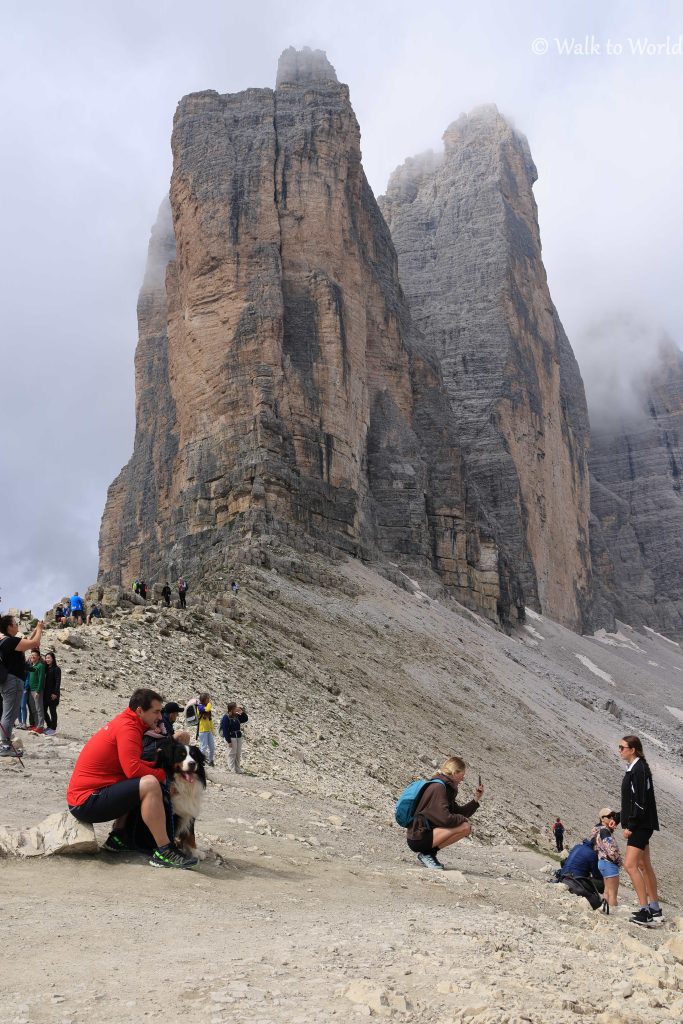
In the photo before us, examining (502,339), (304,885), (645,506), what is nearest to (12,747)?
(304,885)

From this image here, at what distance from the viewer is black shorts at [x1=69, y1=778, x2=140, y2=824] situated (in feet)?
23.6

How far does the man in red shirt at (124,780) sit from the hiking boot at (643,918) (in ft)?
13.6

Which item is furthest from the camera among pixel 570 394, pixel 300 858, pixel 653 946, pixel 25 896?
pixel 570 394

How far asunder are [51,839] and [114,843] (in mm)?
510

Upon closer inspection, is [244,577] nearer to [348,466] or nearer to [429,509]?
[348,466]

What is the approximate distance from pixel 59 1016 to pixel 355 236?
191ft

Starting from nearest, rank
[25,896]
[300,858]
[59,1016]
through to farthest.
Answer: [59,1016], [25,896], [300,858]

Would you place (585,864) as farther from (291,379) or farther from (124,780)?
(291,379)

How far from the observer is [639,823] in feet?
29.0

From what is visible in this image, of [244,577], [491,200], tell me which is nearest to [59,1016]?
[244,577]

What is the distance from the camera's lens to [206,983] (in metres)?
4.91

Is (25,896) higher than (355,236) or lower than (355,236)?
lower

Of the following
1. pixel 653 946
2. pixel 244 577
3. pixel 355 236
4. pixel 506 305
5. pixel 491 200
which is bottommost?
pixel 653 946

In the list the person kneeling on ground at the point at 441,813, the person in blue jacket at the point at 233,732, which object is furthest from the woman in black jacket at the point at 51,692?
the person kneeling on ground at the point at 441,813
